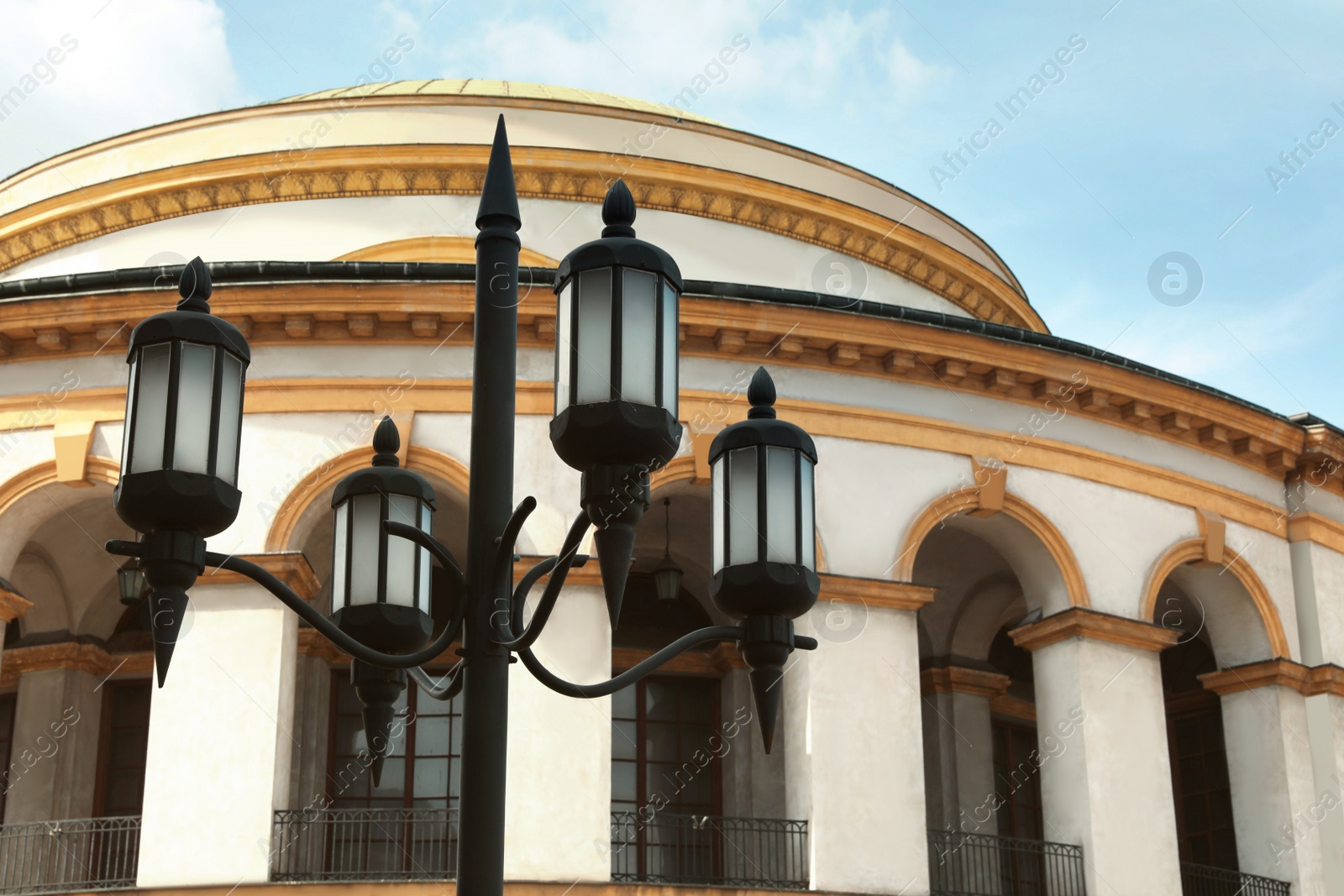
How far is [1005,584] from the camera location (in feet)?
71.2

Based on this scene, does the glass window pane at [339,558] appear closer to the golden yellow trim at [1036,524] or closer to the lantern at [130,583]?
the lantern at [130,583]

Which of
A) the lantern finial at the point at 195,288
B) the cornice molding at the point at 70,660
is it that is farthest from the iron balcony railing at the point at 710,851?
the lantern finial at the point at 195,288

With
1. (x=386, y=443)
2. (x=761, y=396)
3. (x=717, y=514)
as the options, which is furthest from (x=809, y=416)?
(x=717, y=514)

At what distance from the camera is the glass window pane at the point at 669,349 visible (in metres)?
6.19

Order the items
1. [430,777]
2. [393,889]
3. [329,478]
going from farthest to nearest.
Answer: [430,777]
[329,478]
[393,889]

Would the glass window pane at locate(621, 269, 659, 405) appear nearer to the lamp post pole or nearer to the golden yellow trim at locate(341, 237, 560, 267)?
the lamp post pole

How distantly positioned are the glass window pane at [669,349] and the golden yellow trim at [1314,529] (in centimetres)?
1637

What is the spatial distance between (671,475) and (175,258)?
8.98 metres

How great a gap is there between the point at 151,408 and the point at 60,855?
44.6ft

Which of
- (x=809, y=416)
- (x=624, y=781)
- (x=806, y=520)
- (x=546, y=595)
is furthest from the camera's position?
(x=624, y=781)

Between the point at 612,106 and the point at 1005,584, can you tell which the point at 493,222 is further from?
the point at 612,106

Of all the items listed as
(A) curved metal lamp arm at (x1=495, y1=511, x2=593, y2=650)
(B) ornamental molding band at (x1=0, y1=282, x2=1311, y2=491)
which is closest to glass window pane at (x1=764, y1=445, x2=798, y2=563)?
(A) curved metal lamp arm at (x1=495, y1=511, x2=593, y2=650)

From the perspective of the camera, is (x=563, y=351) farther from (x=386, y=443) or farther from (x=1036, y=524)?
(x=1036, y=524)

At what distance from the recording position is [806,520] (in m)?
6.89
